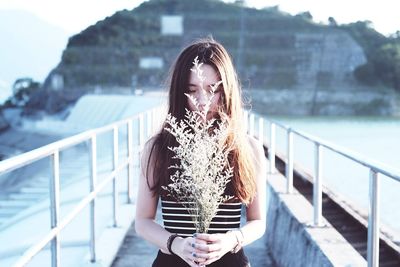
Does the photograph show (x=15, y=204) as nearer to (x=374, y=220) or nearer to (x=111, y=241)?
(x=111, y=241)

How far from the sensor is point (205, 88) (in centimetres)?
170

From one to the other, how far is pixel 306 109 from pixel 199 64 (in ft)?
221

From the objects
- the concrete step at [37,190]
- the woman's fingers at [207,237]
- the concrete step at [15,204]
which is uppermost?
the woman's fingers at [207,237]

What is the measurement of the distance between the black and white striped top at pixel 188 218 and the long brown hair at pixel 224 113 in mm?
41

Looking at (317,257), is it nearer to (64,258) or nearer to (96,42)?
(64,258)

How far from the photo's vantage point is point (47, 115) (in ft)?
202

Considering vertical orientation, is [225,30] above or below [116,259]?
above

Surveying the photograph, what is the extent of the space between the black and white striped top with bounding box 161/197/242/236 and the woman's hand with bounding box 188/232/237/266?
0.11 metres

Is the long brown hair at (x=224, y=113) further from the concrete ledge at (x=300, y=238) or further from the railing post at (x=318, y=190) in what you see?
the railing post at (x=318, y=190)

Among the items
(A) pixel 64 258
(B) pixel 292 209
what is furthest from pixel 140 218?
(B) pixel 292 209

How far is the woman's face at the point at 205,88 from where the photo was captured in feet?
5.51

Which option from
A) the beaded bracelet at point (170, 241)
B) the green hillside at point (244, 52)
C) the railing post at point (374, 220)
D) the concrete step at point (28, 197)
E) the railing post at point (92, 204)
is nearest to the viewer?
the beaded bracelet at point (170, 241)

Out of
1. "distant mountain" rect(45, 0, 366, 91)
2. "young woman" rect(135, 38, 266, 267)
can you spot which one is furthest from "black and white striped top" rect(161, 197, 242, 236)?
"distant mountain" rect(45, 0, 366, 91)

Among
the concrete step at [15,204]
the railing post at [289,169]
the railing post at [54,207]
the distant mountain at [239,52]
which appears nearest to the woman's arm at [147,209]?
the railing post at [54,207]
